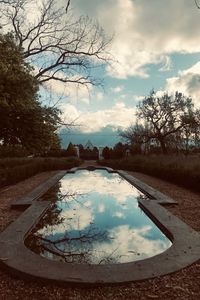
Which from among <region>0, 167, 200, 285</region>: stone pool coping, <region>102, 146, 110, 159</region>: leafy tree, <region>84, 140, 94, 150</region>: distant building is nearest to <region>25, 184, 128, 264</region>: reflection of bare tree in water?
<region>0, 167, 200, 285</region>: stone pool coping

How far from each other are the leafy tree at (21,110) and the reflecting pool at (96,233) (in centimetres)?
420

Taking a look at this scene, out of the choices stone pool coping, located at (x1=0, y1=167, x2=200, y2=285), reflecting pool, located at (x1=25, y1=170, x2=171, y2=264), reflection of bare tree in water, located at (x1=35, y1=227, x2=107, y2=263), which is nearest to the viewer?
stone pool coping, located at (x1=0, y1=167, x2=200, y2=285)

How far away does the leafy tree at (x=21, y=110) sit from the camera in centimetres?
1090

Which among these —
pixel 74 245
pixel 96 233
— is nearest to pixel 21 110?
pixel 96 233

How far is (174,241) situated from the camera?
15.5 feet

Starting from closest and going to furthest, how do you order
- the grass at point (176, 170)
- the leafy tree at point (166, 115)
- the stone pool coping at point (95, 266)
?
the stone pool coping at point (95, 266) → the grass at point (176, 170) → the leafy tree at point (166, 115)

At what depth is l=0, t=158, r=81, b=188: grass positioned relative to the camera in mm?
11870

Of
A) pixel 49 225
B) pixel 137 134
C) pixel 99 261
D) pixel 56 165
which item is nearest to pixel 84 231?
pixel 49 225

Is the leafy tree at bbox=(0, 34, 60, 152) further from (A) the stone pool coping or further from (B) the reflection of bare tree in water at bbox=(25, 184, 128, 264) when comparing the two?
(A) the stone pool coping

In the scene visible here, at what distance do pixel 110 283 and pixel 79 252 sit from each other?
1.35m

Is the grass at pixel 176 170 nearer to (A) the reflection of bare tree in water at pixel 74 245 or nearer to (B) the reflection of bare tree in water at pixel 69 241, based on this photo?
(B) the reflection of bare tree in water at pixel 69 241

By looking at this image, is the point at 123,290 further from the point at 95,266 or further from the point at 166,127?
the point at 166,127

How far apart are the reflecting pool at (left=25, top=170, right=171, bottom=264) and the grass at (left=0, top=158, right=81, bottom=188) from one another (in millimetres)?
3261

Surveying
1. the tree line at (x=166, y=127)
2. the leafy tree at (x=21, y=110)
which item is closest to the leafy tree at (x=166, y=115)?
the tree line at (x=166, y=127)
